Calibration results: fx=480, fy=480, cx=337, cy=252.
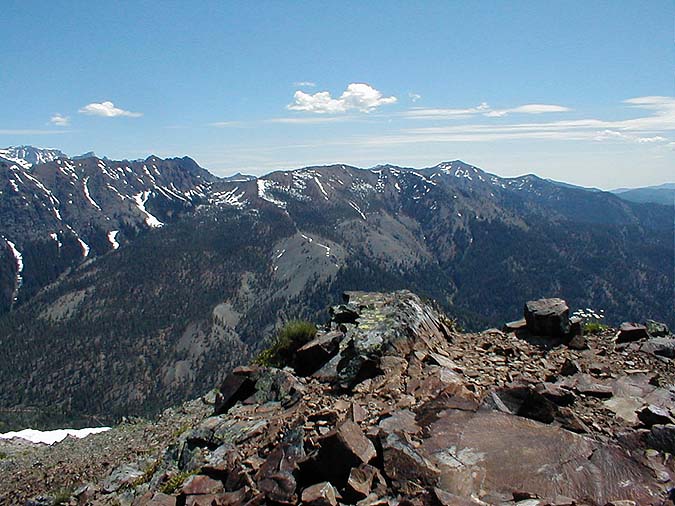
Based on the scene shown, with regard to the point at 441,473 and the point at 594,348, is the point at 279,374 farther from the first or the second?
the point at 594,348

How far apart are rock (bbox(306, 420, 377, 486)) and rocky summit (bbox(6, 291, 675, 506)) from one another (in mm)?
25

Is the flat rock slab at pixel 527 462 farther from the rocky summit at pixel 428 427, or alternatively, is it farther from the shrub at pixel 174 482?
the shrub at pixel 174 482

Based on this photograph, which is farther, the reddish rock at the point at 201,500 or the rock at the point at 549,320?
the rock at the point at 549,320

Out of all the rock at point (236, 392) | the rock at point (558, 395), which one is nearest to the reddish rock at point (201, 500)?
the rock at point (236, 392)

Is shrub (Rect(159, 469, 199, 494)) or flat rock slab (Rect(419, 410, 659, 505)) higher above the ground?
flat rock slab (Rect(419, 410, 659, 505))

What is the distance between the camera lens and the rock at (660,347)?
1498 cm

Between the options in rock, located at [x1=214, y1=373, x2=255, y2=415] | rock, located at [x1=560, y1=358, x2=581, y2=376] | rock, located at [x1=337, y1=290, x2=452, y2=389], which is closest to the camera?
rock, located at [x1=560, y1=358, x2=581, y2=376]

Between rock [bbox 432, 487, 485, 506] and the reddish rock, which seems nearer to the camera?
rock [bbox 432, 487, 485, 506]

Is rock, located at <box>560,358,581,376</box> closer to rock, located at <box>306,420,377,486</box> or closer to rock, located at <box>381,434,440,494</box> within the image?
rock, located at <box>381,434,440,494</box>

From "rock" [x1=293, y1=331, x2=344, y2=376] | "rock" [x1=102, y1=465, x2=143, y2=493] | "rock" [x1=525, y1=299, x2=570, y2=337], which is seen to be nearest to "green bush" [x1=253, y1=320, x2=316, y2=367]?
"rock" [x1=293, y1=331, x2=344, y2=376]

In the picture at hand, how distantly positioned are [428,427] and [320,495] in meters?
2.85

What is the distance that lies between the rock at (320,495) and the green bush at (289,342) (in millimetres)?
10351

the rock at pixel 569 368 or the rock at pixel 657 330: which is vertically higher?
the rock at pixel 569 368

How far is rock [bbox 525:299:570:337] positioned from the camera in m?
17.0
